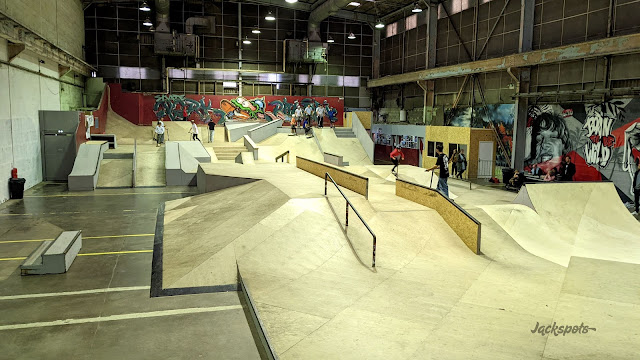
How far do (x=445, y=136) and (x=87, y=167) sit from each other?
1764cm

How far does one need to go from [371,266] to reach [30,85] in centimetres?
1762

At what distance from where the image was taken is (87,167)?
18.9m

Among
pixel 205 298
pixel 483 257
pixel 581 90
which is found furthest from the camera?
pixel 581 90

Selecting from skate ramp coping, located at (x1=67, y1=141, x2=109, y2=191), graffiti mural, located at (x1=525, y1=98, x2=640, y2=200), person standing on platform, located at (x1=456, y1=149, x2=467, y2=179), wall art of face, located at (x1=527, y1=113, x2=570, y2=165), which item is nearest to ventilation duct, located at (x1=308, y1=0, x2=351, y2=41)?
person standing on platform, located at (x1=456, y1=149, x2=467, y2=179)

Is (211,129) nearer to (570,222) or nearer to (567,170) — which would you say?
(567,170)

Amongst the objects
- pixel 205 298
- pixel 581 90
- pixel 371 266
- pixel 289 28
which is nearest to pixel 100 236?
pixel 205 298

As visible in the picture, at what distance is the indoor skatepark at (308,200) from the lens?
5.95 metres

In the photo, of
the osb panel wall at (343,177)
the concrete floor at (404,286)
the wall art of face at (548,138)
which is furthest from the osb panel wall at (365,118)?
the concrete floor at (404,286)

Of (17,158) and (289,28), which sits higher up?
(289,28)

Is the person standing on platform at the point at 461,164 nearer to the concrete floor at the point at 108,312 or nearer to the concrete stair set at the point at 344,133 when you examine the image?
the concrete stair set at the point at 344,133

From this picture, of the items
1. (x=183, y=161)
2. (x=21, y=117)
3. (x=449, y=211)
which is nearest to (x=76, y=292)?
(x=449, y=211)

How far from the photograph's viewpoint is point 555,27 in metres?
20.5

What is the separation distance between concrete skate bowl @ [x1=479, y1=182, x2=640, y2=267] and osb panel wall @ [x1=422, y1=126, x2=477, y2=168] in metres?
9.95

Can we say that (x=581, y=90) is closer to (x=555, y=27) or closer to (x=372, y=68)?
(x=555, y=27)
